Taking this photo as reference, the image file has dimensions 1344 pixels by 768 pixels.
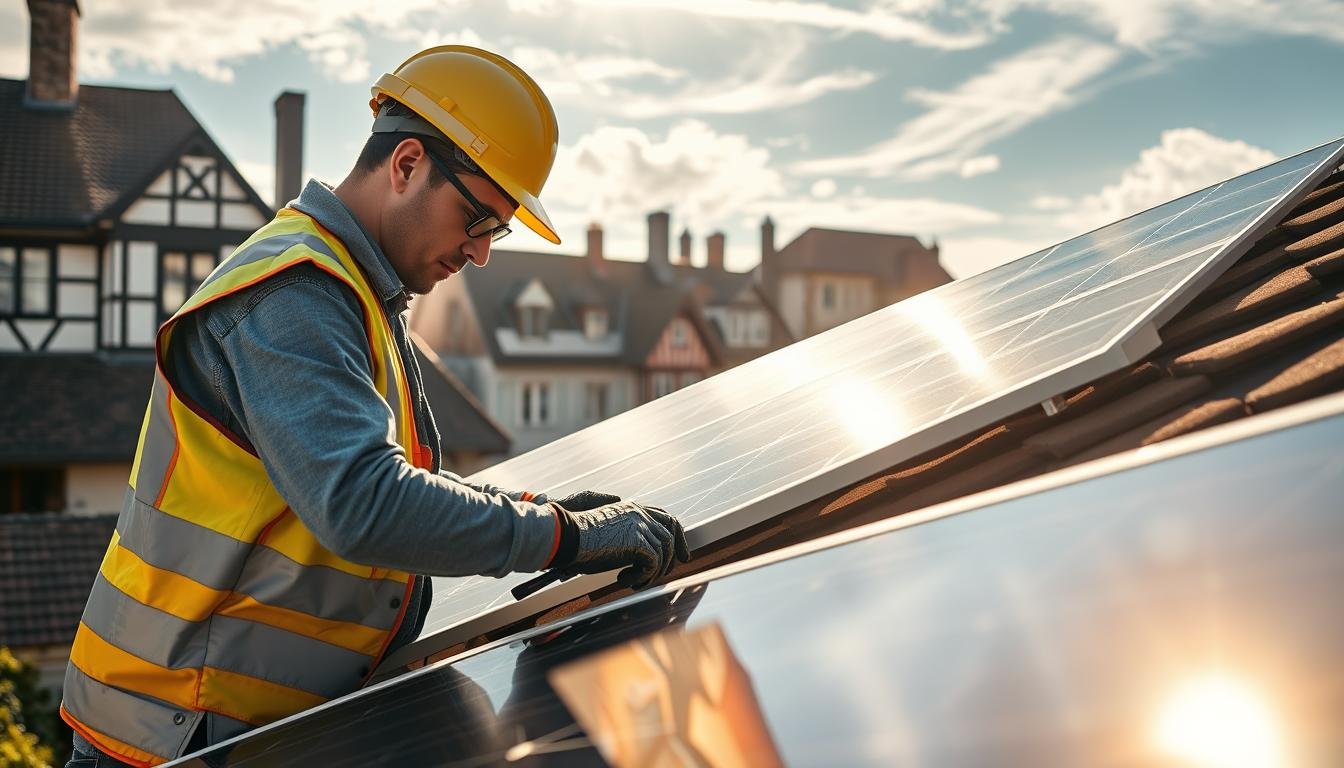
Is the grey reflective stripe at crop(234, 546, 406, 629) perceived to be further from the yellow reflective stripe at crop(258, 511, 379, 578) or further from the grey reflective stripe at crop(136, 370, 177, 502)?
the grey reflective stripe at crop(136, 370, 177, 502)

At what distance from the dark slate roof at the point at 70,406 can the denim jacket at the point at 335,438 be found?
2054 centimetres

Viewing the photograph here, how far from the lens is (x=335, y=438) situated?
2062 mm

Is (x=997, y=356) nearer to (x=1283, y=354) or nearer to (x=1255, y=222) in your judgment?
(x=1283, y=354)

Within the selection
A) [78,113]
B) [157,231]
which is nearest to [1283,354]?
[157,231]

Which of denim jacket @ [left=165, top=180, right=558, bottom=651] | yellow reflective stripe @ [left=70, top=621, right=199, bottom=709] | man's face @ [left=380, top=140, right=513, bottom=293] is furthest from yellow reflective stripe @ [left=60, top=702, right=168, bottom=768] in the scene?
man's face @ [left=380, top=140, right=513, bottom=293]

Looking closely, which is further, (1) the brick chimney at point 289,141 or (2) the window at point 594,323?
(2) the window at point 594,323

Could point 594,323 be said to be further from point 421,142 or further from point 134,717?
point 134,717

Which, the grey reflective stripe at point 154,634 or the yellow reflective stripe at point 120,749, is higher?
the grey reflective stripe at point 154,634

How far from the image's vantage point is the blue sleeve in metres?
2.06

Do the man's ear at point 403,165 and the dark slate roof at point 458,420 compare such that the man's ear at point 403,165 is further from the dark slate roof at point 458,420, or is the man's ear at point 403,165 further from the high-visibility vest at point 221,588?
the dark slate roof at point 458,420

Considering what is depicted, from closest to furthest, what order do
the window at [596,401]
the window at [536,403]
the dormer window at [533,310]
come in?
the window at [536,403] → the dormer window at [533,310] → the window at [596,401]

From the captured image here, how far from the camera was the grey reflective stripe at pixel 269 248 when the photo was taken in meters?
2.29

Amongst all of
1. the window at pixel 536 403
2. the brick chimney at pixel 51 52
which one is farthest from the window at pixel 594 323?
the brick chimney at pixel 51 52

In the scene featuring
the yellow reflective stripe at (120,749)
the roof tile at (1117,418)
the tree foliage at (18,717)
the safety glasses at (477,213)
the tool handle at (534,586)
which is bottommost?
the tree foliage at (18,717)
